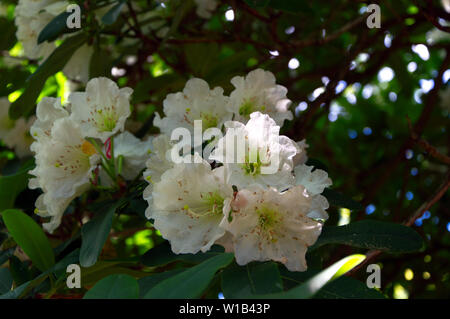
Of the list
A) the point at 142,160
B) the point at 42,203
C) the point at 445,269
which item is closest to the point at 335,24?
the point at 445,269

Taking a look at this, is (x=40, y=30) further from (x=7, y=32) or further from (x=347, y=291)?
(x=347, y=291)

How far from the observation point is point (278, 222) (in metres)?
1.19

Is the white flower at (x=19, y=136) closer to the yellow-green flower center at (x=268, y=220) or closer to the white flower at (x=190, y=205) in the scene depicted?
the white flower at (x=190, y=205)

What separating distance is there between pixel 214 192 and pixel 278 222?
0.51 feet

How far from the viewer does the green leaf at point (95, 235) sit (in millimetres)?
1241

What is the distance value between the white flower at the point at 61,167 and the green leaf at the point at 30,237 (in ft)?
0.24

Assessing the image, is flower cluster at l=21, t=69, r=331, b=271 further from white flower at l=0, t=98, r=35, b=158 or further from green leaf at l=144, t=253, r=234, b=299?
white flower at l=0, t=98, r=35, b=158

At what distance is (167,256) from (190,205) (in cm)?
12

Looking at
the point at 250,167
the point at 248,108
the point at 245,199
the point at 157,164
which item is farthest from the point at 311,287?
the point at 248,108

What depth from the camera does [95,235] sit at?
4.31ft

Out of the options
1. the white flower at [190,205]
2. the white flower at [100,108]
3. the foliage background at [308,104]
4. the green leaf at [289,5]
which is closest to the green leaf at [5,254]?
the foliage background at [308,104]

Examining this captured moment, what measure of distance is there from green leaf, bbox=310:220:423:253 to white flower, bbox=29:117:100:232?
0.65 meters

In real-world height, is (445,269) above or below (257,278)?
below
